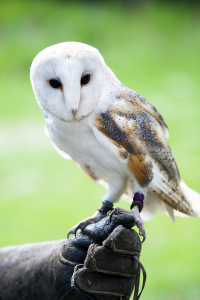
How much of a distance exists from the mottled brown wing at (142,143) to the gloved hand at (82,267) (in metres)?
0.18

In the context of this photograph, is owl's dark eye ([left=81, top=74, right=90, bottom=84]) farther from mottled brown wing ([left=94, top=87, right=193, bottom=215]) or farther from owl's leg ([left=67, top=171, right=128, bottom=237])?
owl's leg ([left=67, top=171, right=128, bottom=237])

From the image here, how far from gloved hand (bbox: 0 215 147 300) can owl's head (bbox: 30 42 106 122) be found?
345mm

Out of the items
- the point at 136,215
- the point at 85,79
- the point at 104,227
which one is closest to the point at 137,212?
the point at 136,215

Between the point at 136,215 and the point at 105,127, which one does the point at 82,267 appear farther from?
the point at 105,127

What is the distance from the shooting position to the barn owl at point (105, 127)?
3.07 ft

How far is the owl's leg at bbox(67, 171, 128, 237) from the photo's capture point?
122 cm

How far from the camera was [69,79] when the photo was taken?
35.6 inches

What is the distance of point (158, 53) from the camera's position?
592 cm

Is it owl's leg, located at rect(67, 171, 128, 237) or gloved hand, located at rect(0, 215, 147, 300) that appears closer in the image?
gloved hand, located at rect(0, 215, 147, 300)

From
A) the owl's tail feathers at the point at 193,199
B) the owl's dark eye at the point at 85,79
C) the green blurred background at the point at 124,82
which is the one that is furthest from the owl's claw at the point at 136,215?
the green blurred background at the point at 124,82

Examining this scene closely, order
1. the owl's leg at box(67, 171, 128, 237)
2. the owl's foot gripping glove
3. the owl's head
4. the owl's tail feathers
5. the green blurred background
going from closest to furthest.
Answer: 1. the owl's head
2. the owl's foot gripping glove
3. the owl's leg at box(67, 171, 128, 237)
4. the owl's tail feathers
5. the green blurred background

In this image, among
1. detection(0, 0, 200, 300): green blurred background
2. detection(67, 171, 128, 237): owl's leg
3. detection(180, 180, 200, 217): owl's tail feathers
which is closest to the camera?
detection(67, 171, 128, 237): owl's leg

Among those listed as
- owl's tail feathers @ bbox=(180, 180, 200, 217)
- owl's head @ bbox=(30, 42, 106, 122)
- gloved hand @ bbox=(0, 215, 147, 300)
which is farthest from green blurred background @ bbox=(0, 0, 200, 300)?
owl's head @ bbox=(30, 42, 106, 122)

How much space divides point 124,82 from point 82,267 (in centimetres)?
406
